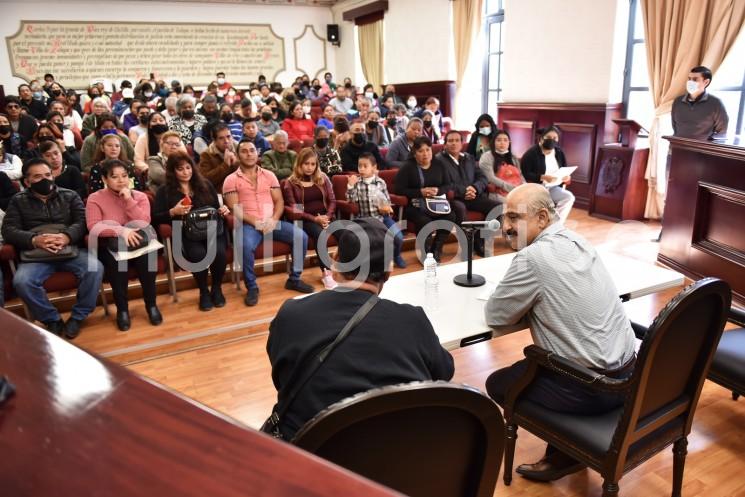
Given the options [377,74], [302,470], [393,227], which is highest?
[377,74]

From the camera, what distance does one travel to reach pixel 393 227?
445 centimetres

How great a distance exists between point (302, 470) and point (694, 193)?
4.34 meters

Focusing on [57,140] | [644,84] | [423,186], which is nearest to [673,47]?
[644,84]

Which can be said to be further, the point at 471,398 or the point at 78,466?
the point at 471,398

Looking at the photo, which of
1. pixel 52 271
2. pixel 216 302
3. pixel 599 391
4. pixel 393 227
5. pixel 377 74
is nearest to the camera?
pixel 599 391

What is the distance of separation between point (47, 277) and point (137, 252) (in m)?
0.54

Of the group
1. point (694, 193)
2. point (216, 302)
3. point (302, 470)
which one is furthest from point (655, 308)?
point (302, 470)

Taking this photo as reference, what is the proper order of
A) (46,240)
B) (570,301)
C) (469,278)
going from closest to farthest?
(570,301), (469,278), (46,240)

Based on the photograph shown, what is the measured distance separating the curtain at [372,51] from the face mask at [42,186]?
9.76m

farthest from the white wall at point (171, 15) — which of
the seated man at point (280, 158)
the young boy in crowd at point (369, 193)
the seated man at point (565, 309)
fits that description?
the seated man at point (565, 309)

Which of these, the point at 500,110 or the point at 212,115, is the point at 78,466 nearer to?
the point at 212,115

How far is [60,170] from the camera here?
4047mm

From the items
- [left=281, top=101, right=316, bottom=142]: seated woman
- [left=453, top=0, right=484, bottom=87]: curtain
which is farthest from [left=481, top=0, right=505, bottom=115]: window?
[left=281, top=101, right=316, bottom=142]: seated woman

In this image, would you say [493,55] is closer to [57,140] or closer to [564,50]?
[564,50]
